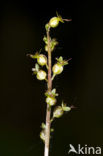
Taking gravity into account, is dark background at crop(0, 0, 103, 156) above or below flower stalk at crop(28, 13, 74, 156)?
above

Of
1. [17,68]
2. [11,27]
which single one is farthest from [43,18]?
[17,68]

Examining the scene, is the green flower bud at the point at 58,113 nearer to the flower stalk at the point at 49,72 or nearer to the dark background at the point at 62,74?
the flower stalk at the point at 49,72

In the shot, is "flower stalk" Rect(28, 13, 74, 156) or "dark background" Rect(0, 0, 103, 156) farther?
"dark background" Rect(0, 0, 103, 156)

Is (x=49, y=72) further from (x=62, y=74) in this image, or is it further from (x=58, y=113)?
(x=62, y=74)

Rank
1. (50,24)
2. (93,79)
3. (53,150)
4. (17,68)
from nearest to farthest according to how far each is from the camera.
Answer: (50,24) → (53,150) → (17,68) → (93,79)

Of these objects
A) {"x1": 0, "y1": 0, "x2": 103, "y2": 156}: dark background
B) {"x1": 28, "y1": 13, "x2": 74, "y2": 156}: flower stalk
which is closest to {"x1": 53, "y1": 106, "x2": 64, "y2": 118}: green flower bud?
{"x1": 28, "y1": 13, "x2": 74, "y2": 156}: flower stalk

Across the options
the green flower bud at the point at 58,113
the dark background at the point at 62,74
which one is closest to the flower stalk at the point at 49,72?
the green flower bud at the point at 58,113

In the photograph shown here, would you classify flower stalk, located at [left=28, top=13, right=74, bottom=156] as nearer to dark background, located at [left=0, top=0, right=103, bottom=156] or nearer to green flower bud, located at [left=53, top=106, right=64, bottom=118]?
green flower bud, located at [left=53, top=106, right=64, bottom=118]

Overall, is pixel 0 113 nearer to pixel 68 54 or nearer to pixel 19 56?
pixel 19 56

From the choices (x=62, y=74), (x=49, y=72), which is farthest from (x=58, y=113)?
(x=62, y=74)
